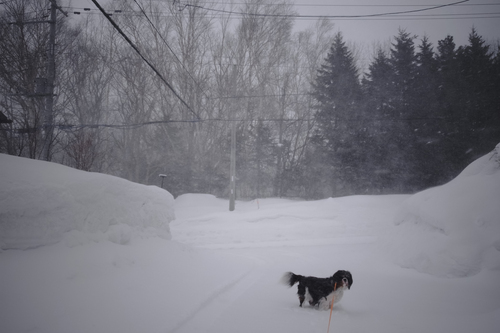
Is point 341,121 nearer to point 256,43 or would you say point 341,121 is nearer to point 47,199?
point 256,43

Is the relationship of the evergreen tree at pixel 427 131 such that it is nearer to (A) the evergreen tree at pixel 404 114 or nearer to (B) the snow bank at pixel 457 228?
(A) the evergreen tree at pixel 404 114

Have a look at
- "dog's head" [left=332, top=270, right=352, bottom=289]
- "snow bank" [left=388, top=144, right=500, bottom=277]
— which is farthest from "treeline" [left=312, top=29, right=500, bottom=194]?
"dog's head" [left=332, top=270, right=352, bottom=289]

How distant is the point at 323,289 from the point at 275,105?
2145 centimetres

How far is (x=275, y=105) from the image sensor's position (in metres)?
23.2

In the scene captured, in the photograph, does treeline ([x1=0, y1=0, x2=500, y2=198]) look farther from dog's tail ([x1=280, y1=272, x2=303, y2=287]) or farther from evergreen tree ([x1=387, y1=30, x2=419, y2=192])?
dog's tail ([x1=280, y1=272, x2=303, y2=287])

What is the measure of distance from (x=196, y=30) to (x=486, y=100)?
24.6 meters

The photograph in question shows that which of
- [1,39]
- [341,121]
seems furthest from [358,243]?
[1,39]

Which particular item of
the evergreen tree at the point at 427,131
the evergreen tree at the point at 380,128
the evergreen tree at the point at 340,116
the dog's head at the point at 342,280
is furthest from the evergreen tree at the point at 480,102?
the dog's head at the point at 342,280

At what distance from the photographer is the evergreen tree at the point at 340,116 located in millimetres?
20328

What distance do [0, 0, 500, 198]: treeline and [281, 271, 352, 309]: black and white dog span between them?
16.9m

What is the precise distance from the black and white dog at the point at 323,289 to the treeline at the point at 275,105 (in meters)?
16.9

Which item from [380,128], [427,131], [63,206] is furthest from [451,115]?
[63,206]

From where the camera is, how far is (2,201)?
9.20 ft

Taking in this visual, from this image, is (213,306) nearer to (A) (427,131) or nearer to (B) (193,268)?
(B) (193,268)
